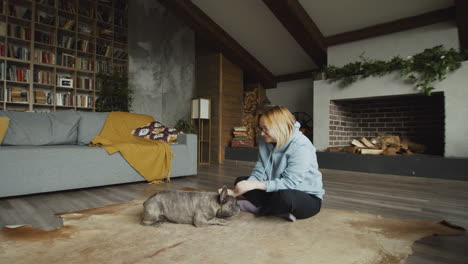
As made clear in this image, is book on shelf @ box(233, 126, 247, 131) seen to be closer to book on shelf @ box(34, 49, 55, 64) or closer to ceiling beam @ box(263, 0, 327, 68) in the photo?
ceiling beam @ box(263, 0, 327, 68)

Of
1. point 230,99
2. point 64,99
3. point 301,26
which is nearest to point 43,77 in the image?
point 64,99

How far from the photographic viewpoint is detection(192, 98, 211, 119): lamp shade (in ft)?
16.5

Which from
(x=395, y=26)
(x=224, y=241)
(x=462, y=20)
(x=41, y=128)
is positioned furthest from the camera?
(x=395, y=26)

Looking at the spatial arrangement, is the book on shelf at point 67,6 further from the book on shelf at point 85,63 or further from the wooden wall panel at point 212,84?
the wooden wall panel at point 212,84

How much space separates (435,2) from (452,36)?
48 cm

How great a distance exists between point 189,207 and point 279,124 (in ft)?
2.29

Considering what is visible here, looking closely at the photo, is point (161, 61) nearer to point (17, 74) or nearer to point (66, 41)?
point (66, 41)

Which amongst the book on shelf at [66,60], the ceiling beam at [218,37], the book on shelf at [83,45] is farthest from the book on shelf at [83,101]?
the ceiling beam at [218,37]

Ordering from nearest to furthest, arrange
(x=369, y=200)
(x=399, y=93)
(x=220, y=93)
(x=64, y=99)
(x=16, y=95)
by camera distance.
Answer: (x=369, y=200) < (x=399, y=93) < (x=16, y=95) < (x=64, y=99) < (x=220, y=93)

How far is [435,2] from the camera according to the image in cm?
345

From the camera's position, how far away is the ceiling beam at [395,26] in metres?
3.49

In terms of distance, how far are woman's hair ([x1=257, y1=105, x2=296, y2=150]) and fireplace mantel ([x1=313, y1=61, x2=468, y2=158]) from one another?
9.32ft

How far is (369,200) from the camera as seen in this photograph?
7.39ft

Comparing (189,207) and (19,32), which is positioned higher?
(19,32)
